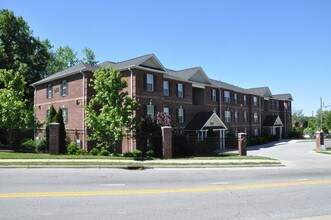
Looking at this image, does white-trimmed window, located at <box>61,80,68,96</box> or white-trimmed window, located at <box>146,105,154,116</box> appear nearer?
white-trimmed window, located at <box>146,105,154,116</box>

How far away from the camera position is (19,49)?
136ft

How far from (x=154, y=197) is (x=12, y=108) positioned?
62.0 ft

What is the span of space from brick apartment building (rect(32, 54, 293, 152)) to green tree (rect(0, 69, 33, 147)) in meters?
4.01

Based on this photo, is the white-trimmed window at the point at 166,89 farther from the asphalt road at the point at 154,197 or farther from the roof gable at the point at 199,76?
the asphalt road at the point at 154,197

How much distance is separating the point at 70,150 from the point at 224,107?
2499 centimetres

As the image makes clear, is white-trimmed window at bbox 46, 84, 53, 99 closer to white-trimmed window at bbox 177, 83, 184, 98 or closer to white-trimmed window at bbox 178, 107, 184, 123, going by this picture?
white-trimmed window at bbox 177, 83, 184, 98

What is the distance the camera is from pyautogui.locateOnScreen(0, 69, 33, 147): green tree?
23.4m

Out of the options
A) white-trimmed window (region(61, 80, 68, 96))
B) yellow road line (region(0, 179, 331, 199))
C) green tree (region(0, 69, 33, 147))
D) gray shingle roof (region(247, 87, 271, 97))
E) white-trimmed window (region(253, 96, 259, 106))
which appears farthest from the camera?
gray shingle roof (region(247, 87, 271, 97))

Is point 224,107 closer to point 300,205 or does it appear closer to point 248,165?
point 248,165

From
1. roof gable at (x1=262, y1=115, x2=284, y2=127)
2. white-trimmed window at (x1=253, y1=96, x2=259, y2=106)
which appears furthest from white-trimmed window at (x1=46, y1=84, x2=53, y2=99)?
roof gable at (x1=262, y1=115, x2=284, y2=127)

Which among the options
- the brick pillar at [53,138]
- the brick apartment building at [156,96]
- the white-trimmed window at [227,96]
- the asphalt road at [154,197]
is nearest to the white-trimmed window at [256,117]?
the brick apartment building at [156,96]

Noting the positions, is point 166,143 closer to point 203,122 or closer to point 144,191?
point 144,191

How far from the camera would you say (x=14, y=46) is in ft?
133

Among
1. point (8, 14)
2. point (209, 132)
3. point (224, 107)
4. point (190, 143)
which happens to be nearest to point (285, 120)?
point (224, 107)
